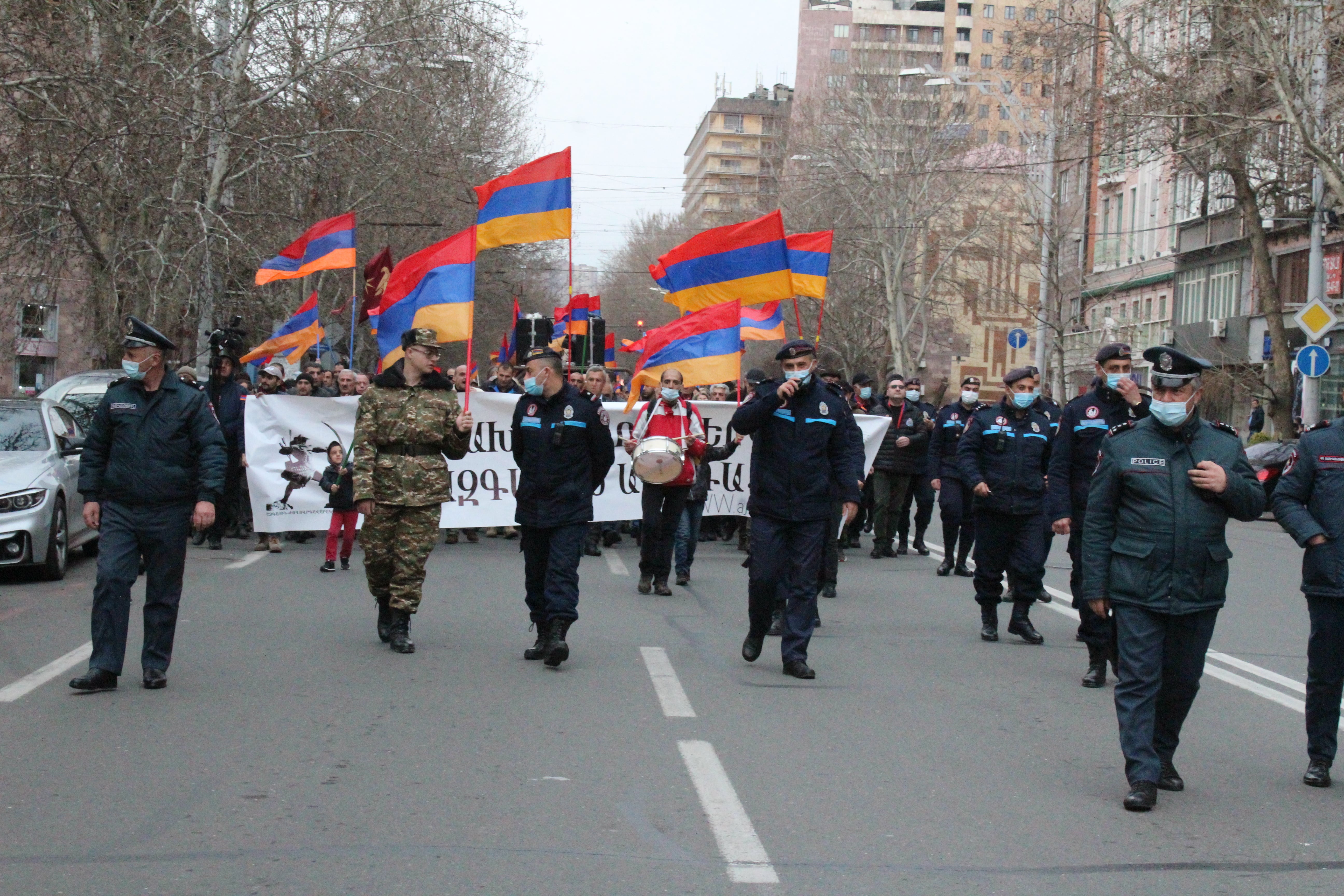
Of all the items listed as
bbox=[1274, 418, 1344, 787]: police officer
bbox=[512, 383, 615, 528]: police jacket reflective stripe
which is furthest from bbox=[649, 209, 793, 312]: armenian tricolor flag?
bbox=[1274, 418, 1344, 787]: police officer

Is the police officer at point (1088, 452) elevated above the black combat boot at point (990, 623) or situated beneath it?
elevated above

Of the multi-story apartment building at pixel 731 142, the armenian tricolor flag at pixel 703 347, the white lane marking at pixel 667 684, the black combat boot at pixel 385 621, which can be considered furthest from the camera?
the multi-story apartment building at pixel 731 142

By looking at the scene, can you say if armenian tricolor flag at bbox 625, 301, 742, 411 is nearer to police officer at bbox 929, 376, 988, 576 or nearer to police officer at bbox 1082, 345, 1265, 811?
police officer at bbox 929, 376, 988, 576

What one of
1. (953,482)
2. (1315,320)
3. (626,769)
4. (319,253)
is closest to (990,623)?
(953,482)

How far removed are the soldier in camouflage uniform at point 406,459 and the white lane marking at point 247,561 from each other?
16.4ft

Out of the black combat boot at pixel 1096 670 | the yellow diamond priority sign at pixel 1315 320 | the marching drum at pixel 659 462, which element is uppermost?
the yellow diamond priority sign at pixel 1315 320

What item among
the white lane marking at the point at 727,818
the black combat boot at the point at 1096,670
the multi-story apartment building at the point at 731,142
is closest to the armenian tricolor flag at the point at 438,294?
the white lane marking at the point at 727,818

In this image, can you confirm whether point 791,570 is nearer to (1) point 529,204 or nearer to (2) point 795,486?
(2) point 795,486

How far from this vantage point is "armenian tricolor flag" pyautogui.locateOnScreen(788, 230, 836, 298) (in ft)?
53.4

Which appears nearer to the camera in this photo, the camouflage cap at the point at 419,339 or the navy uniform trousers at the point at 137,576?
the navy uniform trousers at the point at 137,576

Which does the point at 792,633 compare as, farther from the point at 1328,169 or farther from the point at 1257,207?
the point at 1257,207

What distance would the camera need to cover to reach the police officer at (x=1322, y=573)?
21.1 feet

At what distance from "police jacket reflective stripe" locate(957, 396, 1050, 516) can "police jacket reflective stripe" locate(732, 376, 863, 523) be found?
1888 millimetres

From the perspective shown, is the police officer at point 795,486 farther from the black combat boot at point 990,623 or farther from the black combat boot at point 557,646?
the black combat boot at point 990,623
